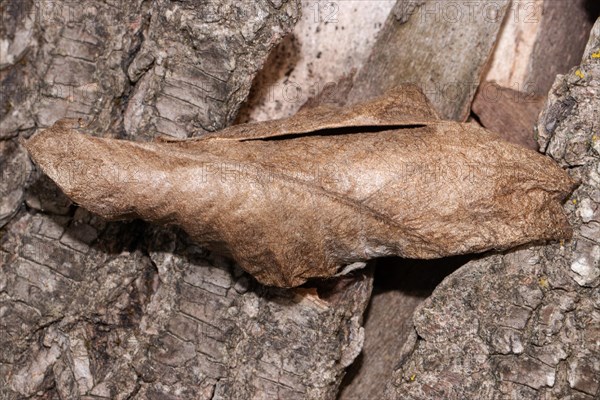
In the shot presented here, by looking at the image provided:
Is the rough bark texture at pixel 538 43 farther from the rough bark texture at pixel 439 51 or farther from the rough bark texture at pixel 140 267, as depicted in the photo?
the rough bark texture at pixel 140 267

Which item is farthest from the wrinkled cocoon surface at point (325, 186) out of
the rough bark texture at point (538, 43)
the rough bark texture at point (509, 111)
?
the rough bark texture at point (538, 43)

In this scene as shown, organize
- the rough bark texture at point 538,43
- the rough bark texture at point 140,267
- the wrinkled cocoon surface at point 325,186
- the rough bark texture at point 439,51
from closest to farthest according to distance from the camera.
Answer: the wrinkled cocoon surface at point 325,186
the rough bark texture at point 140,267
the rough bark texture at point 439,51
the rough bark texture at point 538,43

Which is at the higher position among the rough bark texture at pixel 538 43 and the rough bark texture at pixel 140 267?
the rough bark texture at pixel 538 43

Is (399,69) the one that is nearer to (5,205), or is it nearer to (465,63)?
(465,63)

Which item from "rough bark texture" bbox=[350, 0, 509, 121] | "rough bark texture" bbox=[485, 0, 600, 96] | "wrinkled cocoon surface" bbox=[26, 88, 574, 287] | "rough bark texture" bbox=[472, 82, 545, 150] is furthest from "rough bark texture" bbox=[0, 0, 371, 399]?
"rough bark texture" bbox=[485, 0, 600, 96]

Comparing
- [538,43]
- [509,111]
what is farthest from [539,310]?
[538,43]
